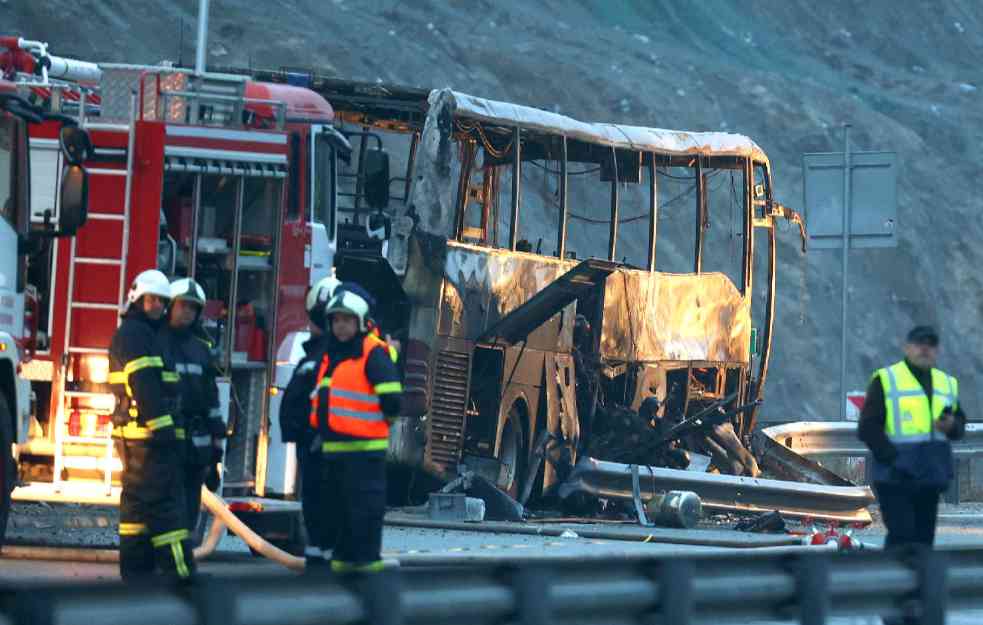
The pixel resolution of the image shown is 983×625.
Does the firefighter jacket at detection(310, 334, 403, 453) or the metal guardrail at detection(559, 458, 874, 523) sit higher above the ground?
the firefighter jacket at detection(310, 334, 403, 453)

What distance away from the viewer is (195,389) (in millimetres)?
10992

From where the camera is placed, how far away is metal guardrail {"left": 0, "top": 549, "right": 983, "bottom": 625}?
5.74 metres

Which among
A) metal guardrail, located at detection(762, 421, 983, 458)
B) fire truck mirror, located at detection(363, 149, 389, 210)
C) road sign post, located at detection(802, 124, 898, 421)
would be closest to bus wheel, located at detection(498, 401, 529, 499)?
fire truck mirror, located at detection(363, 149, 389, 210)

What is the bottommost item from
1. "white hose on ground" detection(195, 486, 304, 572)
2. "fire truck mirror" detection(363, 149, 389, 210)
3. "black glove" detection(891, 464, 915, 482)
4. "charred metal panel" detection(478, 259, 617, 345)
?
"white hose on ground" detection(195, 486, 304, 572)

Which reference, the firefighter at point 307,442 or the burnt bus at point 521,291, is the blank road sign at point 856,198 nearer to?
the burnt bus at point 521,291

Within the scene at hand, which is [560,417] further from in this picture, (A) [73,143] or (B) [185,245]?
(A) [73,143]

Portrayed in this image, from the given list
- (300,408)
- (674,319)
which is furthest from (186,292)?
(674,319)

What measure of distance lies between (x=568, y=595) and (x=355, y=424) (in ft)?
11.2

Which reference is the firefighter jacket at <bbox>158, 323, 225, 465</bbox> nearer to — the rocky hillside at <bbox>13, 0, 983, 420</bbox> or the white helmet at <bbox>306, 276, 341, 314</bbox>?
the white helmet at <bbox>306, 276, 341, 314</bbox>

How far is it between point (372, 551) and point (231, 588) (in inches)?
177

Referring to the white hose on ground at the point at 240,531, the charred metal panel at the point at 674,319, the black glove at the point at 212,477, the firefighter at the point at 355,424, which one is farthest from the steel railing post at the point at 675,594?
the charred metal panel at the point at 674,319

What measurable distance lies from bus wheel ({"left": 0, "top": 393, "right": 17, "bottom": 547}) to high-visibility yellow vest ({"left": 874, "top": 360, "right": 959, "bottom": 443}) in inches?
199

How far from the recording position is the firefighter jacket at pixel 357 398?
1039 cm

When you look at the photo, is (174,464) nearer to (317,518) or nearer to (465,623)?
(317,518)
